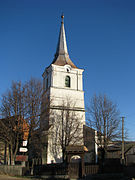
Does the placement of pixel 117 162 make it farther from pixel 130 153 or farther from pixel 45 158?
pixel 130 153

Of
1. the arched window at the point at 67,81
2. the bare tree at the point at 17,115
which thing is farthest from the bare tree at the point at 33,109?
the arched window at the point at 67,81

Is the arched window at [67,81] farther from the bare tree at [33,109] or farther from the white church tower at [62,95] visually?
the bare tree at [33,109]

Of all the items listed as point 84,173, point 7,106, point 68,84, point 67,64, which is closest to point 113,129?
point 84,173

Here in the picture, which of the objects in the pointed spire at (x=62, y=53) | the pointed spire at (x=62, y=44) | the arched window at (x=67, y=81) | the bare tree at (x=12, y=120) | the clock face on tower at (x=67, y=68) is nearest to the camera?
the bare tree at (x=12, y=120)

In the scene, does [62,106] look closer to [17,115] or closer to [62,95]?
[62,95]

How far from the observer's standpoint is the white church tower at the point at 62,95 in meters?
32.0

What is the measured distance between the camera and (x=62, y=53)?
42.5 meters

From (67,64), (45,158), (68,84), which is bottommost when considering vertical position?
(45,158)

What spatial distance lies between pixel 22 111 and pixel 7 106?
5.64 ft

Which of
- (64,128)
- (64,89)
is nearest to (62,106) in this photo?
(64,128)

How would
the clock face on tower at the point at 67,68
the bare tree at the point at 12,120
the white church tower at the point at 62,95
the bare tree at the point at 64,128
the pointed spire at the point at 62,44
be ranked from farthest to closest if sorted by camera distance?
the pointed spire at the point at 62,44 < the clock face on tower at the point at 67,68 < the white church tower at the point at 62,95 < the bare tree at the point at 64,128 < the bare tree at the point at 12,120

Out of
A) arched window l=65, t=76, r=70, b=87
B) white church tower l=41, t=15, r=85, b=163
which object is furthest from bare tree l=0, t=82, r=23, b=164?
arched window l=65, t=76, r=70, b=87

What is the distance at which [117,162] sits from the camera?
19.1 metres

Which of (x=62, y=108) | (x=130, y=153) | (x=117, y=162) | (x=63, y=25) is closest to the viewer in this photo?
Answer: (x=117, y=162)
